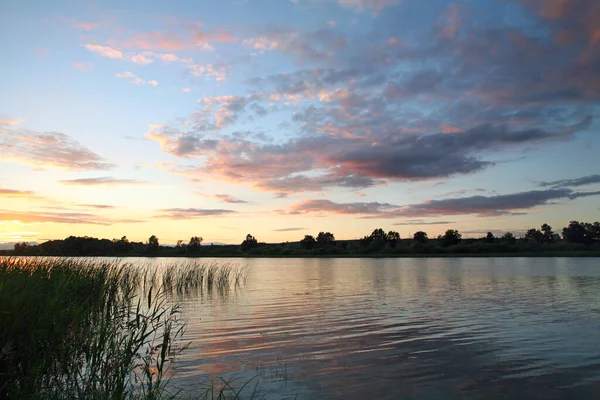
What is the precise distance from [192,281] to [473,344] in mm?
28001

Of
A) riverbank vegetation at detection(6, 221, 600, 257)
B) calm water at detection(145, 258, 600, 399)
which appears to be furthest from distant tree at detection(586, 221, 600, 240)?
calm water at detection(145, 258, 600, 399)

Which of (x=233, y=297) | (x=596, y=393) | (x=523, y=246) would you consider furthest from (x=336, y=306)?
(x=523, y=246)

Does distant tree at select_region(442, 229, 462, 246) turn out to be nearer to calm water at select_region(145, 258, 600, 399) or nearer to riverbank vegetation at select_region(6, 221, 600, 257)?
riverbank vegetation at select_region(6, 221, 600, 257)

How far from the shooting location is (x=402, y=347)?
14.1 m

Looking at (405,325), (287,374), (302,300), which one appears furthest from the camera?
(302,300)

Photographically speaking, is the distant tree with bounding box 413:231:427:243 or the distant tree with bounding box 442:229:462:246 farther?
the distant tree with bounding box 413:231:427:243

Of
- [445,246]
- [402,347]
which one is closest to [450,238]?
[445,246]

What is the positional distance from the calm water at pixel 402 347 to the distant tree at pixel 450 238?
143 meters

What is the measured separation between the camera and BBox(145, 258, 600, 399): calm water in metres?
10.1

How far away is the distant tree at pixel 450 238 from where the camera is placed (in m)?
164

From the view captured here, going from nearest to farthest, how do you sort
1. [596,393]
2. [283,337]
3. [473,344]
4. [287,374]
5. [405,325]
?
[596,393] < [287,374] < [473,344] < [283,337] < [405,325]

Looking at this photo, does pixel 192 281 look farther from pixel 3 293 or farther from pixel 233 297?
pixel 3 293

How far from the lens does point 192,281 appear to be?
37250 mm

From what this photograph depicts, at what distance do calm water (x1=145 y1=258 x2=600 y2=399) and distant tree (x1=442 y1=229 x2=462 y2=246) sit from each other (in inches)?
5648
